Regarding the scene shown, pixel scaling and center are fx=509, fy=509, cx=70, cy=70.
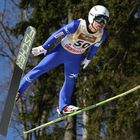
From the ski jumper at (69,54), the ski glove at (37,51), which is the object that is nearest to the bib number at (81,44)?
the ski jumper at (69,54)

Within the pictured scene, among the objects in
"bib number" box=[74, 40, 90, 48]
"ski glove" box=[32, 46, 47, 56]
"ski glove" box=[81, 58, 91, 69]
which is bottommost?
"ski glove" box=[81, 58, 91, 69]

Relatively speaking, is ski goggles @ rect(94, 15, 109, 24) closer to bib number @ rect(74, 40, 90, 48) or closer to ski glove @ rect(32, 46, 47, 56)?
bib number @ rect(74, 40, 90, 48)

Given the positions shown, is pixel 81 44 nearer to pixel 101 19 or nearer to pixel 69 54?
pixel 69 54

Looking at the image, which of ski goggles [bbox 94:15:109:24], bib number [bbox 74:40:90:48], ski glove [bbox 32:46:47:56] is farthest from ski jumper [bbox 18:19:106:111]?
ski glove [bbox 32:46:47:56]

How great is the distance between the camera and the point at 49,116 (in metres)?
15.4

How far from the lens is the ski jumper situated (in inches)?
293

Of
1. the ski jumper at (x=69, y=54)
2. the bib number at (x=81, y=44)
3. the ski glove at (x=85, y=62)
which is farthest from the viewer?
the ski glove at (x=85, y=62)

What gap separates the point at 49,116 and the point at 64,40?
791 centimetres

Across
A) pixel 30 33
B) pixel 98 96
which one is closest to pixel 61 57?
pixel 30 33

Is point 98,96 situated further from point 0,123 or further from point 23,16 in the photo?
point 23,16

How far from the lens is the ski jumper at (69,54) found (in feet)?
24.5

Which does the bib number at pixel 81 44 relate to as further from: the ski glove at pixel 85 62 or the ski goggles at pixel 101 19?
the ski goggles at pixel 101 19

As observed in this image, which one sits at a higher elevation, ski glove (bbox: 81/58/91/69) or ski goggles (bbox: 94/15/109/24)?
ski goggles (bbox: 94/15/109/24)

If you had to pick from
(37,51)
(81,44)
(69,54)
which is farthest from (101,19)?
(37,51)
